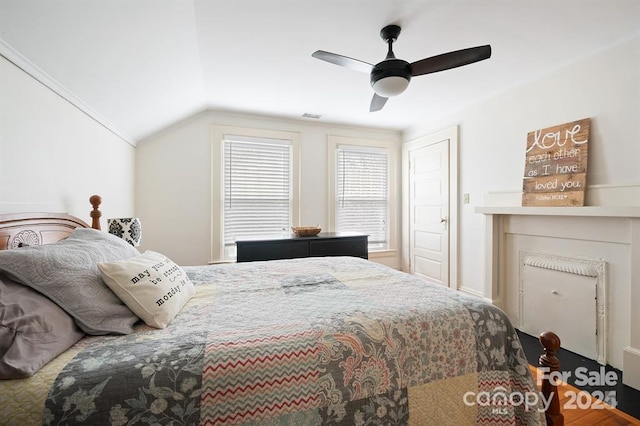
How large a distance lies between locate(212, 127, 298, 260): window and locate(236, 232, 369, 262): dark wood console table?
28.9 inches

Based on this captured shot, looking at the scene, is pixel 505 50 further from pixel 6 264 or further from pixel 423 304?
pixel 6 264

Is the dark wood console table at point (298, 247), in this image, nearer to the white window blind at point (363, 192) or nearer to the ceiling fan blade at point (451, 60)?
the white window blind at point (363, 192)

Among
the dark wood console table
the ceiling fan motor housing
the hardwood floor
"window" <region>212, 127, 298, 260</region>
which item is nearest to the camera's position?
the hardwood floor

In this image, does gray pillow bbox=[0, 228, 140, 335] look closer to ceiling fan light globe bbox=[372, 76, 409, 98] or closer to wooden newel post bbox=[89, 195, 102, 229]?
wooden newel post bbox=[89, 195, 102, 229]

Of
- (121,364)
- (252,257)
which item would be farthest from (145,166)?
(121,364)

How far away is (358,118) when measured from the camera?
12.9 feet

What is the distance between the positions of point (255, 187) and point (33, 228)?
2433 millimetres

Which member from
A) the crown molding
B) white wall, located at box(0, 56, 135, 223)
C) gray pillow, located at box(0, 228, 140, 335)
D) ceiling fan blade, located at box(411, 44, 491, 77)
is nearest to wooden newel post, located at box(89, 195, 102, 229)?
white wall, located at box(0, 56, 135, 223)

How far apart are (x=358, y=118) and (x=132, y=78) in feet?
8.74

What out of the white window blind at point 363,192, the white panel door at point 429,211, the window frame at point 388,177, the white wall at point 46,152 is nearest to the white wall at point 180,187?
the white wall at point 46,152

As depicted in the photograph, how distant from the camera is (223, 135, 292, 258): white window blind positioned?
372cm

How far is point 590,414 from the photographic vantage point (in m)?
1.64

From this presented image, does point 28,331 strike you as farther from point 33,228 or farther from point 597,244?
point 597,244

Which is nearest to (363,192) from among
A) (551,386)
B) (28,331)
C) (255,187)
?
(255,187)
